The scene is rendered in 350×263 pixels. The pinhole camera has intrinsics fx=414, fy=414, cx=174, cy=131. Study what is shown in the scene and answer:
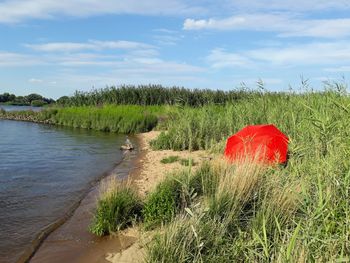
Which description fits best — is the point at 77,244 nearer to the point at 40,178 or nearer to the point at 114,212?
the point at 114,212

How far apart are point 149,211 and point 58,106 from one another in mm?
34111

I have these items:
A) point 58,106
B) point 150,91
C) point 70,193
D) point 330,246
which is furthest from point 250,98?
point 58,106

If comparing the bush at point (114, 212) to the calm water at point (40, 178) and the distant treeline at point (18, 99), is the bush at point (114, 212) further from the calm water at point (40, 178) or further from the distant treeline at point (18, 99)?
the distant treeline at point (18, 99)

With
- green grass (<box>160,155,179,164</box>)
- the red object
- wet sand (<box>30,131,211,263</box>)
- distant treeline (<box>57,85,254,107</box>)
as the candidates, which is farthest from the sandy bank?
distant treeline (<box>57,85,254,107</box>)

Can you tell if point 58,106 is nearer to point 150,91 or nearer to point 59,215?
point 150,91

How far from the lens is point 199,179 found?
745cm

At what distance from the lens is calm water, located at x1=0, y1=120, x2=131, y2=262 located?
734 cm

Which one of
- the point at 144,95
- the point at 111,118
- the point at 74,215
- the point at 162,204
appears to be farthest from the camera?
the point at 144,95

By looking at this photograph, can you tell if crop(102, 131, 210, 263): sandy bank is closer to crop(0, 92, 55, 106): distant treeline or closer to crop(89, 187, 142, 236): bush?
crop(89, 187, 142, 236): bush

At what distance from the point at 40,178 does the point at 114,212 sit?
5.61 m

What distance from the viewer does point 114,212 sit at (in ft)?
22.2

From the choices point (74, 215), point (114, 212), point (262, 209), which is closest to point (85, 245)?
point (114, 212)

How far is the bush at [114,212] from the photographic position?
6695 millimetres

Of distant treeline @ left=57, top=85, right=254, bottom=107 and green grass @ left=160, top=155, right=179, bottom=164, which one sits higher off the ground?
distant treeline @ left=57, top=85, right=254, bottom=107
